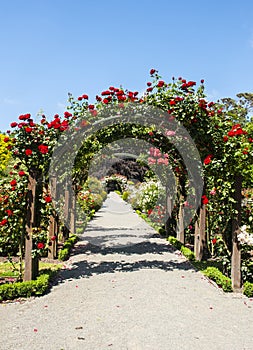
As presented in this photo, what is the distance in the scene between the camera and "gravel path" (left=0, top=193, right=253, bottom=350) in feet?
11.2

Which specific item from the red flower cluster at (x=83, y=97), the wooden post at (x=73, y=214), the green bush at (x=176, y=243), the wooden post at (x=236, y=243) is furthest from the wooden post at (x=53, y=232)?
the wooden post at (x=236, y=243)

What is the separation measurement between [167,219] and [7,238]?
587cm

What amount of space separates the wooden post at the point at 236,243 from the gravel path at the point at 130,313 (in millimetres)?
308

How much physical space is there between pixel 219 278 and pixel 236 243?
617 mm

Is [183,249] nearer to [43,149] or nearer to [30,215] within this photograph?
[30,215]

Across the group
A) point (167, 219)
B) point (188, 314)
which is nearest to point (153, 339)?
point (188, 314)

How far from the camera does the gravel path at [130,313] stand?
3.42 m

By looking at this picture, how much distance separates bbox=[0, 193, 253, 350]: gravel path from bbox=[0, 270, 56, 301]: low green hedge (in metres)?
0.15

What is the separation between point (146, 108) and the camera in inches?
249

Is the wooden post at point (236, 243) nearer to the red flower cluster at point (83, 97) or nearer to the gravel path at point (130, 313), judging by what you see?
the gravel path at point (130, 313)

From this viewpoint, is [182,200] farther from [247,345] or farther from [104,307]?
[247,345]

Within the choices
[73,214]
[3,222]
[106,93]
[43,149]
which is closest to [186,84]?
[106,93]

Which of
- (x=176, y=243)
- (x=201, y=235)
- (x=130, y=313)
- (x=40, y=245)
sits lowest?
(x=130, y=313)

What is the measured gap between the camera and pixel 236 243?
207 inches
